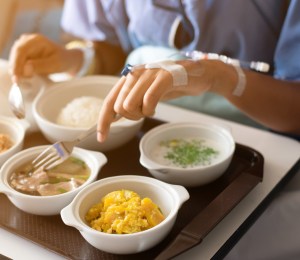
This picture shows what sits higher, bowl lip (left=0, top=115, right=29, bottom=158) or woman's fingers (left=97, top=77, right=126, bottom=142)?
woman's fingers (left=97, top=77, right=126, bottom=142)

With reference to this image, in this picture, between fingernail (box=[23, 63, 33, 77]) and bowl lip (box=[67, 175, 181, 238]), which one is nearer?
bowl lip (box=[67, 175, 181, 238])

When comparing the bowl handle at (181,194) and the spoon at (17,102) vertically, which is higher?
the bowl handle at (181,194)

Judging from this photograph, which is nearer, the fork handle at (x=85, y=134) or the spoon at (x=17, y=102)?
the fork handle at (x=85, y=134)

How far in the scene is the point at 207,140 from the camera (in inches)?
45.3

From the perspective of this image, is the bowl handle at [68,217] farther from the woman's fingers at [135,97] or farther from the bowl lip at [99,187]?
the woman's fingers at [135,97]

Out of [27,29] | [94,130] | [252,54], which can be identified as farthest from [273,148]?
[27,29]

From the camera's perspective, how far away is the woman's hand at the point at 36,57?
1.34m

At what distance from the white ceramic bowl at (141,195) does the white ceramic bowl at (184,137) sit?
59mm

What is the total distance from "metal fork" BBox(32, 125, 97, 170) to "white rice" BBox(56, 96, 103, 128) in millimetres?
128

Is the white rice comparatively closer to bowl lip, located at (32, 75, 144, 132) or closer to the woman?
bowl lip, located at (32, 75, 144, 132)

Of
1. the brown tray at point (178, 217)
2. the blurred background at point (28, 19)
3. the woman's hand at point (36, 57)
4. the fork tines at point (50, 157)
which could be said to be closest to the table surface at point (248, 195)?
the brown tray at point (178, 217)

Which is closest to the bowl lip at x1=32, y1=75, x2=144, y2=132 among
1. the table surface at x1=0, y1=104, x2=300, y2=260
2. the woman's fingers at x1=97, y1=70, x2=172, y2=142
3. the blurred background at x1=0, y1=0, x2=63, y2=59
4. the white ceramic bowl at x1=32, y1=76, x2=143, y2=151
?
the white ceramic bowl at x1=32, y1=76, x2=143, y2=151

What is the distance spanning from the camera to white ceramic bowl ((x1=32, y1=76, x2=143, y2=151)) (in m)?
1.12

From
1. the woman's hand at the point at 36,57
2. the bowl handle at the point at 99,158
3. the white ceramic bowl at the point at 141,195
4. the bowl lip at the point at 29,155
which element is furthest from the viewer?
the woman's hand at the point at 36,57
